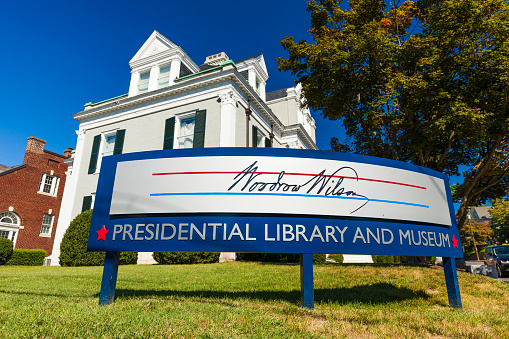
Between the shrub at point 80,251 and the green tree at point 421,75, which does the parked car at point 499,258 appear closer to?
the green tree at point 421,75

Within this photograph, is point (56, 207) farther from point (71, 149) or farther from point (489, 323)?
point (489, 323)

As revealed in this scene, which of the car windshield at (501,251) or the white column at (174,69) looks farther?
the white column at (174,69)

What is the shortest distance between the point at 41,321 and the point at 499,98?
1324cm

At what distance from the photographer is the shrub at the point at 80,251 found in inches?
547

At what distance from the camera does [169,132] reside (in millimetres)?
17797

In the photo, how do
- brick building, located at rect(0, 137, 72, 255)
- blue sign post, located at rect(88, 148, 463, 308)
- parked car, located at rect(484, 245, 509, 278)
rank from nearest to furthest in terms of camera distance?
blue sign post, located at rect(88, 148, 463, 308)
parked car, located at rect(484, 245, 509, 278)
brick building, located at rect(0, 137, 72, 255)

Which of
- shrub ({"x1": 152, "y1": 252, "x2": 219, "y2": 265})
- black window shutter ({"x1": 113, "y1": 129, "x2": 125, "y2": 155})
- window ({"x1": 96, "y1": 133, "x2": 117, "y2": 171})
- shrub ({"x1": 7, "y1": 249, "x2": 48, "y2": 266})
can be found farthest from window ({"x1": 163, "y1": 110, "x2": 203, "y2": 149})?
shrub ({"x1": 7, "y1": 249, "x2": 48, "y2": 266})

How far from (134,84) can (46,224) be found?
618 inches

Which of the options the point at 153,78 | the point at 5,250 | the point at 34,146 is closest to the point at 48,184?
the point at 34,146

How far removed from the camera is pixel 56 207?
89.5 ft

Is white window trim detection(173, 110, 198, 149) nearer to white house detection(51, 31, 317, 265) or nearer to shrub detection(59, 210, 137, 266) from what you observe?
white house detection(51, 31, 317, 265)

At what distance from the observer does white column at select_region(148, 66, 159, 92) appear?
19.6m

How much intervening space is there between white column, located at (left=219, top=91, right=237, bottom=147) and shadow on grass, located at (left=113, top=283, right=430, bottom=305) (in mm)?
10989

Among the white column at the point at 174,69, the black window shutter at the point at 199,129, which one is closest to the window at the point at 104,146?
the white column at the point at 174,69
